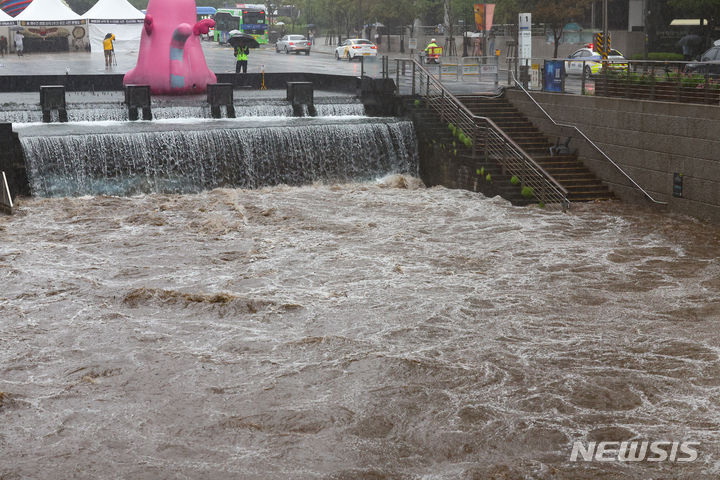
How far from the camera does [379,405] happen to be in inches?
430

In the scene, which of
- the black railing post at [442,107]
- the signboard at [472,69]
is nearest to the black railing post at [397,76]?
the signboard at [472,69]

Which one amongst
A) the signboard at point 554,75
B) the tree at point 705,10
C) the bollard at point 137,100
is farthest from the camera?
the tree at point 705,10

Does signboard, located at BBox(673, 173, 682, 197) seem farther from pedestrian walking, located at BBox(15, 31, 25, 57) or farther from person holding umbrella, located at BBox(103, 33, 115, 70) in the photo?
pedestrian walking, located at BBox(15, 31, 25, 57)

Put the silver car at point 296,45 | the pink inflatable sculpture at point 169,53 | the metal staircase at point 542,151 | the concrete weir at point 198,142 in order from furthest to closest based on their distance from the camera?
the silver car at point 296,45 → the pink inflatable sculpture at point 169,53 → the concrete weir at point 198,142 → the metal staircase at point 542,151

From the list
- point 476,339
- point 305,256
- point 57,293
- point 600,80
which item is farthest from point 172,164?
point 476,339

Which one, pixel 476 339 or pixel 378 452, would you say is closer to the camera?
pixel 378 452

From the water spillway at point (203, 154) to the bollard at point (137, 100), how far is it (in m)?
0.60

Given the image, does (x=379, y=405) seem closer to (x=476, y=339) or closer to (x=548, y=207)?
(x=476, y=339)

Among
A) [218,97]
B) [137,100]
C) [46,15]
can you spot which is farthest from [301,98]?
[46,15]

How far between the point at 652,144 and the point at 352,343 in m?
10.8

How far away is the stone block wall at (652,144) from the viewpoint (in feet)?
63.6

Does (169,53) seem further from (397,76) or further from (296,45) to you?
(296,45)

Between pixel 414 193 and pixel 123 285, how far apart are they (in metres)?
9.81

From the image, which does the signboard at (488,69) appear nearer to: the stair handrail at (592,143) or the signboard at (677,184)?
the stair handrail at (592,143)
